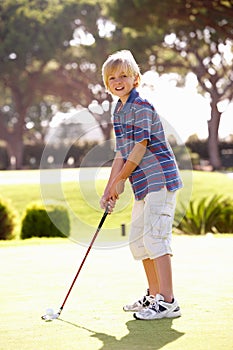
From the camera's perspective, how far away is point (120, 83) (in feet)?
12.5

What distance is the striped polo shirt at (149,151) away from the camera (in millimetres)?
3756

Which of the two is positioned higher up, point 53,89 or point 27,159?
point 53,89

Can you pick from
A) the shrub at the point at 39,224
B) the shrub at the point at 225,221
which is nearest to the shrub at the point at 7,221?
the shrub at the point at 39,224

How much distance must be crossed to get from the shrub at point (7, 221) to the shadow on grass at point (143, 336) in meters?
7.41

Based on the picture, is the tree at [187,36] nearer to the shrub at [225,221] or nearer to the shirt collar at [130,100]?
the shrub at [225,221]

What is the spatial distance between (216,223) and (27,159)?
31597 mm

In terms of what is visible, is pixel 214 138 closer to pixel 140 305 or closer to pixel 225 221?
pixel 225 221

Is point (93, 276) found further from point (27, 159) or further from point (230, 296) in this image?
point (27, 159)

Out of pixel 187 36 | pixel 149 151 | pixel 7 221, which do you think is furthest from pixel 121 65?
pixel 187 36

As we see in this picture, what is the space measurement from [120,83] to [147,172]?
48 cm

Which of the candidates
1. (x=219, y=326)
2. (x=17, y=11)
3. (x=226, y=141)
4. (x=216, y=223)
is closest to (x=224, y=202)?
(x=216, y=223)

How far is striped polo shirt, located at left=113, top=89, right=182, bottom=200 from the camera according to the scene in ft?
12.3

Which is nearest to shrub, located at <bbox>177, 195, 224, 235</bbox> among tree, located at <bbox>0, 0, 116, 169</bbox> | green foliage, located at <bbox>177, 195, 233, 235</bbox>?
green foliage, located at <bbox>177, 195, 233, 235</bbox>

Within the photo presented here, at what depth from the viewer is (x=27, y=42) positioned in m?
39.7
